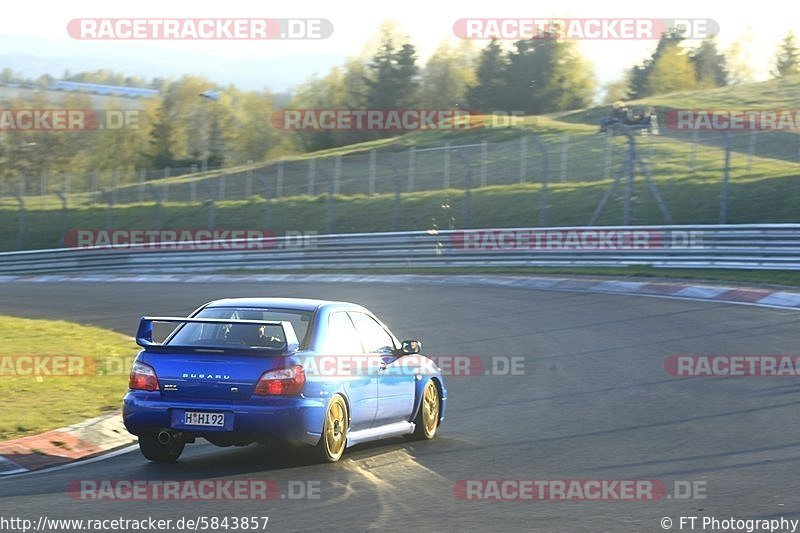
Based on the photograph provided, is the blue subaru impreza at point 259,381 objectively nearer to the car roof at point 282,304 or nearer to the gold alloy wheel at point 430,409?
the car roof at point 282,304

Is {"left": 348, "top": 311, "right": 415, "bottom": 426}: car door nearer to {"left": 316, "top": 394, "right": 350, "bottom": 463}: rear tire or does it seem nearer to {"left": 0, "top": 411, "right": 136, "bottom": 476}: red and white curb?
{"left": 316, "top": 394, "right": 350, "bottom": 463}: rear tire

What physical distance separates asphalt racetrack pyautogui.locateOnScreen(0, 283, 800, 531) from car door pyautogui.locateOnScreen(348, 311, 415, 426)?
328 mm

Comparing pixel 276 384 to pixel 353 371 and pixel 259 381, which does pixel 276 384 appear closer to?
pixel 259 381

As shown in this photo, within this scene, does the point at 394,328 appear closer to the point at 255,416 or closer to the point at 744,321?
the point at 744,321

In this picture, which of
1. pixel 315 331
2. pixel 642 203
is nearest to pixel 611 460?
pixel 315 331

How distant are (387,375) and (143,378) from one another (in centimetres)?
208

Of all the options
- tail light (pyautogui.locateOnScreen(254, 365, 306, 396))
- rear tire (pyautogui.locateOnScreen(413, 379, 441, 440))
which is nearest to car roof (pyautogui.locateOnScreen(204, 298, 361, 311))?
tail light (pyautogui.locateOnScreen(254, 365, 306, 396))

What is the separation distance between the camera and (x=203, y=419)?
8586 mm

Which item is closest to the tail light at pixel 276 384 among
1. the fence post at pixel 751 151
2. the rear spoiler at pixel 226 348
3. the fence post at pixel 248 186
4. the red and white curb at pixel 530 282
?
the rear spoiler at pixel 226 348

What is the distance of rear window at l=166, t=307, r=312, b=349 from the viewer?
8977mm

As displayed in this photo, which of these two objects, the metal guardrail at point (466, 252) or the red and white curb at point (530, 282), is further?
the metal guardrail at point (466, 252)

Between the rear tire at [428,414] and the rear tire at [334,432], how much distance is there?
55.8 inches

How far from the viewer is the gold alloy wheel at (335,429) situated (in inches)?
347

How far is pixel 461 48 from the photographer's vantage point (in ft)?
322
